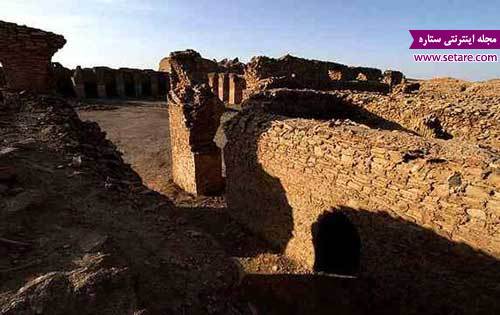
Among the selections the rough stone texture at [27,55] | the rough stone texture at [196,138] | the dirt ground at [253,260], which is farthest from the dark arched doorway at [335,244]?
the rough stone texture at [27,55]

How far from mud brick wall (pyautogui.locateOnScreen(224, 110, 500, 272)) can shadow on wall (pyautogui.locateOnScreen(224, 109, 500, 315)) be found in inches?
1.7

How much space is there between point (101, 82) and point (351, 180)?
33262 mm

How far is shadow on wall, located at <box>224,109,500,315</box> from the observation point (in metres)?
4.90

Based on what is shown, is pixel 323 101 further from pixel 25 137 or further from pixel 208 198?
pixel 25 137

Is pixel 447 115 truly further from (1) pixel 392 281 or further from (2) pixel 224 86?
(2) pixel 224 86

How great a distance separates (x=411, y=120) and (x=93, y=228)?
885cm

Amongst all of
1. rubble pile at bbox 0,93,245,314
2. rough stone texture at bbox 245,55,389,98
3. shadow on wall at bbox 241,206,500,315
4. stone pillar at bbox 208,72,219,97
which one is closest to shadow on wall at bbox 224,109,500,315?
shadow on wall at bbox 241,206,500,315

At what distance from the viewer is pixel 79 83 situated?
32406mm

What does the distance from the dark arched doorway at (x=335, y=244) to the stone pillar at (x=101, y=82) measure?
32.2 meters

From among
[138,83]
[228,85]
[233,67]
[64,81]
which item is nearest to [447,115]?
[228,85]

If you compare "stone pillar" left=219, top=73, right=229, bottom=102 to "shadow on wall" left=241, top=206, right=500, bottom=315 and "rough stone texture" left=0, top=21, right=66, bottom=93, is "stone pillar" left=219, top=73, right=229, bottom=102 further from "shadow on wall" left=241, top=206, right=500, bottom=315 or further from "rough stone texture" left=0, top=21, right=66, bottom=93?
"shadow on wall" left=241, top=206, right=500, bottom=315

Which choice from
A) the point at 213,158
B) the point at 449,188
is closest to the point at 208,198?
the point at 213,158

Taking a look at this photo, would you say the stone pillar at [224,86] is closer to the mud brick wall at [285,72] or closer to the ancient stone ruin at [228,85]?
the ancient stone ruin at [228,85]

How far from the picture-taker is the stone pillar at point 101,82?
110 feet
